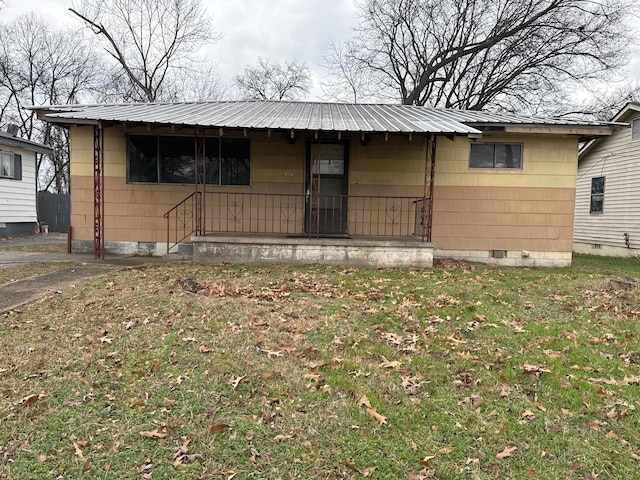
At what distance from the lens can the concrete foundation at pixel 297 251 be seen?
314 inches

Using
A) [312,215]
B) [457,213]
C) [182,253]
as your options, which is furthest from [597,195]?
[182,253]

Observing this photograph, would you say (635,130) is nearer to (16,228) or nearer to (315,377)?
(315,377)

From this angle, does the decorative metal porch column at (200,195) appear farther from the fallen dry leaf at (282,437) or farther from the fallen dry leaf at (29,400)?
the fallen dry leaf at (282,437)

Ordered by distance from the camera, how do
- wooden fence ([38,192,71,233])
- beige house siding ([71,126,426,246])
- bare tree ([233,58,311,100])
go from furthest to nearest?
bare tree ([233,58,311,100]), wooden fence ([38,192,71,233]), beige house siding ([71,126,426,246])

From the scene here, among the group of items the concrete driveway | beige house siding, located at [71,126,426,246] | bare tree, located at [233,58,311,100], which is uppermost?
bare tree, located at [233,58,311,100]

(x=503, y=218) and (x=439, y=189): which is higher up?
(x=439, y=189)

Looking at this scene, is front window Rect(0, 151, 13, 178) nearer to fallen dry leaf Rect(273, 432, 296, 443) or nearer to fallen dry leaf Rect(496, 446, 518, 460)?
fallen dry leaf Rect(273, 432, 296, 443)

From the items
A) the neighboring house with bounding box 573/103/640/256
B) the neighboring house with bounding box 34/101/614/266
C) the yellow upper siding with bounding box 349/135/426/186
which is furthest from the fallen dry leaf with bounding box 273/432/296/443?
the neighboring house with bounding box 573/103/640/256

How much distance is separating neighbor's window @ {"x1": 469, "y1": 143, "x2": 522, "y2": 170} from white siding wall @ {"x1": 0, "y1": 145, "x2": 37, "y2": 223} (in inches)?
597

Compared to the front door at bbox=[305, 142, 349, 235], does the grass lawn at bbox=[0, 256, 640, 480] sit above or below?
below

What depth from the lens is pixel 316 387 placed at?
311cm

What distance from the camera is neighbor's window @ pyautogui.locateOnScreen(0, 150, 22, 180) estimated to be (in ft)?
47.0

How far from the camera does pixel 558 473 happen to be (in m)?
2.27

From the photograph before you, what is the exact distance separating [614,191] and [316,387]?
1476cm
